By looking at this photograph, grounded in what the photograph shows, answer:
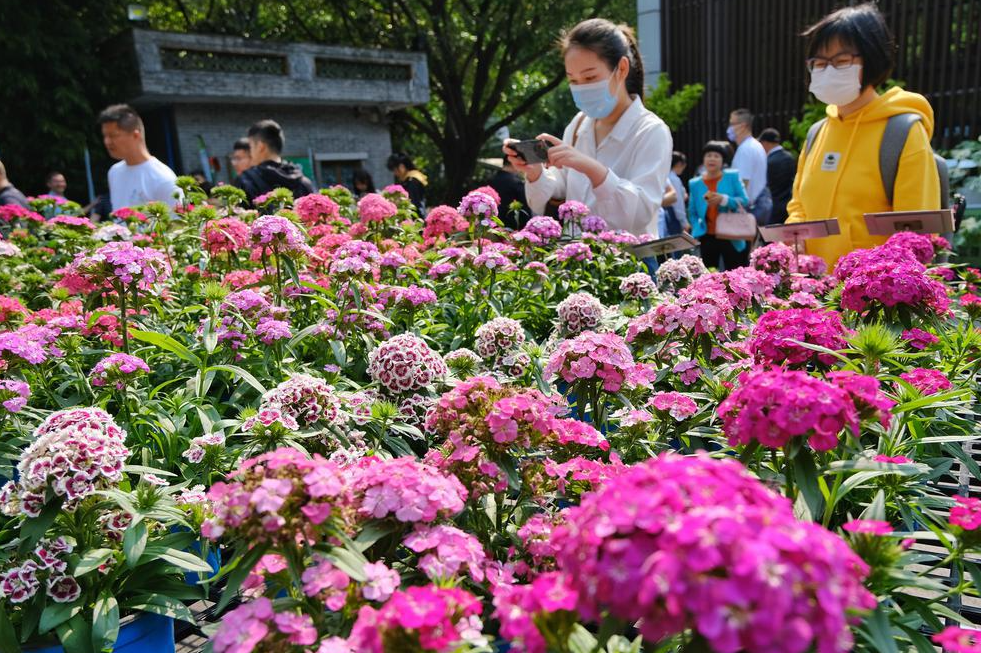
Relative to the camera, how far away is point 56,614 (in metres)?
1.48

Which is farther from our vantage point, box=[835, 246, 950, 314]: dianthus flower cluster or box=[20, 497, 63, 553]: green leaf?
box=[835, 246, 950, 314]: dianthus flower cluster

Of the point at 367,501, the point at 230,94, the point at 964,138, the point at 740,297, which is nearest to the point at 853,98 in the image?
the point at 740,297

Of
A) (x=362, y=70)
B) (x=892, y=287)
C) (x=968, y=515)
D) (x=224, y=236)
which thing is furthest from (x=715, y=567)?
(x=362, y=70)

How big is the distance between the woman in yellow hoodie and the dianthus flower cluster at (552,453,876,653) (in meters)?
3.20

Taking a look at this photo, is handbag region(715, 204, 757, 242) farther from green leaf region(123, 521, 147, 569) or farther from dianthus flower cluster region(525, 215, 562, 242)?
green leaf region(123, 521, 147, 569)

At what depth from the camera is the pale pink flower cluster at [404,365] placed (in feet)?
6.38

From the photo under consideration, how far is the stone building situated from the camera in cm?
1305

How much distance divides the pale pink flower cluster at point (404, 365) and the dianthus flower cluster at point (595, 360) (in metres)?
0.37

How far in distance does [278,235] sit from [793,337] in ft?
5.61

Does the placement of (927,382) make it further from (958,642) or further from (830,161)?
(830,161)

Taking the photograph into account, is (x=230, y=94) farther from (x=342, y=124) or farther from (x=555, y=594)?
(x=555, y=594)

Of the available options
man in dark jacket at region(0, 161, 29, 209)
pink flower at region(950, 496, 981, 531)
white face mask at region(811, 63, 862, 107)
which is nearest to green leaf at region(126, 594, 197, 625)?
pink flower at region(950, 496, 981, 531)

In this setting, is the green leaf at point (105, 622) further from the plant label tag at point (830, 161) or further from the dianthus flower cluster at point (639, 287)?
the plant label tag at point (830, 161)

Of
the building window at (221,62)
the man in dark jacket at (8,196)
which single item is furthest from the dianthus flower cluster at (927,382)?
the building window at (221,62)
